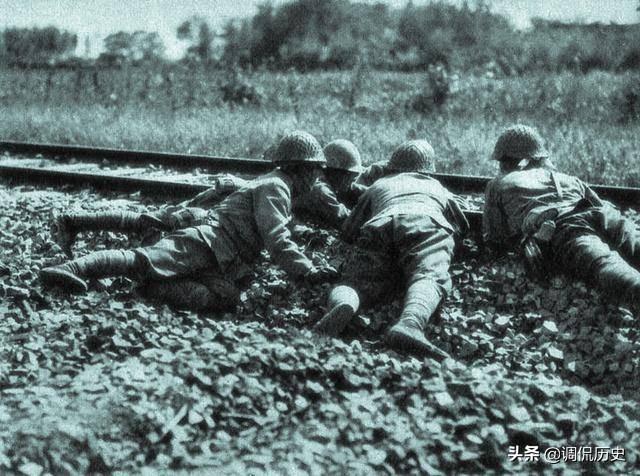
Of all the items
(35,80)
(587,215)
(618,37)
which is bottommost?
(35,80)

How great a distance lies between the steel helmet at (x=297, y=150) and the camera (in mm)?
6219

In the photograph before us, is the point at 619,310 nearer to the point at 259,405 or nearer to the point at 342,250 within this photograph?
the point at 342,250

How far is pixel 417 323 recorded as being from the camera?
4.99 metres

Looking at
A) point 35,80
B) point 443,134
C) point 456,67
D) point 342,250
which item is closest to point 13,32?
point 35,80

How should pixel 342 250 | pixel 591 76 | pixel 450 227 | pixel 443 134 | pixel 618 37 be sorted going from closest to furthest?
1. pixel 450 227
2. pixel 342 250
3. pixel 443 134
4. pixel 591 76
5. pixel 618 37

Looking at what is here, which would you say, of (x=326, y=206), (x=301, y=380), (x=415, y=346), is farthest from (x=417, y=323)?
(x=326, y=206)

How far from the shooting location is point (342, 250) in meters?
6.75

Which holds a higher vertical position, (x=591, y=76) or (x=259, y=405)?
(x=591, y=76)

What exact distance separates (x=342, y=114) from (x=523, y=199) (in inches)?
372

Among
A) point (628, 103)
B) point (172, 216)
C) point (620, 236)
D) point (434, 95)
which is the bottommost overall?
point (172, 216)

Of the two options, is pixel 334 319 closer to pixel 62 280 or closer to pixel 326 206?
pixel 62 280

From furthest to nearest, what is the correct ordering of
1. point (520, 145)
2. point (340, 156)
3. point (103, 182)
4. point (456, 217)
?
point (103, 182) → point (340, 156) → point (520, 145) → point (456, 217)

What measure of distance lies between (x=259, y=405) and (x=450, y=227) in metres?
2.58

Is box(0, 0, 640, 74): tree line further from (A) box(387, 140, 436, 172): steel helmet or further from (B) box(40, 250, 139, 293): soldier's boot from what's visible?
(B) box(40, 250, 139, 293): soldier's boot
